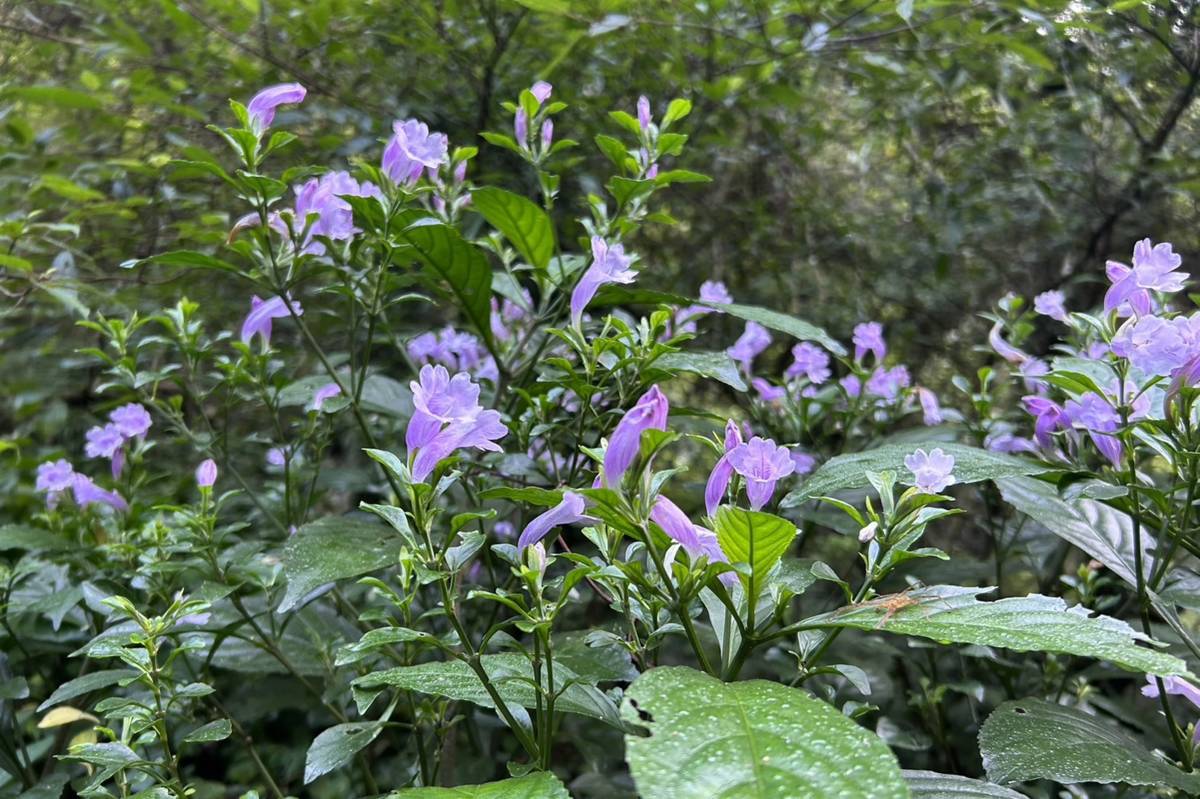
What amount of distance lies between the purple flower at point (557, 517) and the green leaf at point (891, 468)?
0.28m

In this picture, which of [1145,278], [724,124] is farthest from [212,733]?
[724,124]

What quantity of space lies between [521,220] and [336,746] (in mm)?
806

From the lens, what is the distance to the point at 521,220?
137cm

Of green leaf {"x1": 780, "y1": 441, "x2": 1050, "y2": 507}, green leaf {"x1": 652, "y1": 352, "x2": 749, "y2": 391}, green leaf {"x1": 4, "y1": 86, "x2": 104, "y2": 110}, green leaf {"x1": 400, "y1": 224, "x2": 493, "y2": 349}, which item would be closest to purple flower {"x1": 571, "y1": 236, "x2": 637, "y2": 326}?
green leaf {"x1": 652, "y1": 352, "x2": 749, "y2": 391}

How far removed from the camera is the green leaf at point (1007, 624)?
→ 73 centimetres

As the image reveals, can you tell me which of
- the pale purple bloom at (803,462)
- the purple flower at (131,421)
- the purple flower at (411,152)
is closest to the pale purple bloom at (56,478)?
the purple flower at (131,421)

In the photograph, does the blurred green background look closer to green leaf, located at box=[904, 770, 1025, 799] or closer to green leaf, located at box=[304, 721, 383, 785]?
green leaf, located at box=[304, 721, 383, 785]

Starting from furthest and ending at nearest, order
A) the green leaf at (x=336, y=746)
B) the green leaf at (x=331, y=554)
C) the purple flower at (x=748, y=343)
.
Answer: the purple flower at (x=748, y=343), the green leaf at (x=331, y=554), the green leaf at (x=336, y=746)

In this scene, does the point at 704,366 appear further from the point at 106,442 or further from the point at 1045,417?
the point at 106,442

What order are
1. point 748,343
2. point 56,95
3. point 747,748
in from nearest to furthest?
point 747,748, point 748,343, point 56,95

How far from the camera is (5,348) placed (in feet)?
9.17

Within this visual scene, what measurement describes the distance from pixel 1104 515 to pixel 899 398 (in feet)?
1.33

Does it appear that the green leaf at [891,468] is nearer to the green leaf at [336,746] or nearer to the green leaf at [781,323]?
the green leaf at [781,323]

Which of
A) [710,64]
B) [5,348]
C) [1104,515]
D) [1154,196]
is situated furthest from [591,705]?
[5,348]
